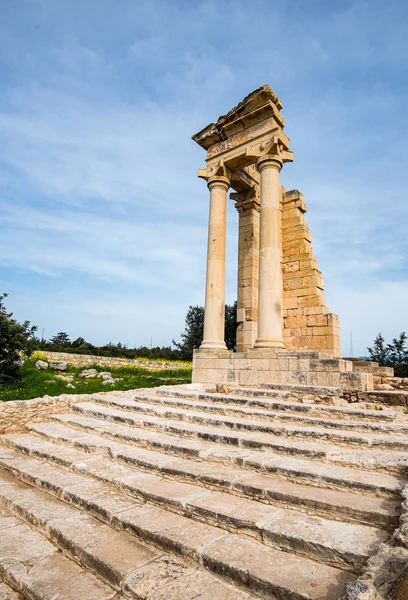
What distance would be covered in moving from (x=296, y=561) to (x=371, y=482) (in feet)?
3.86

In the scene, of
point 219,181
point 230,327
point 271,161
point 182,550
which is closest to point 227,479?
point 182,550

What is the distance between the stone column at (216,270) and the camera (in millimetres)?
11336

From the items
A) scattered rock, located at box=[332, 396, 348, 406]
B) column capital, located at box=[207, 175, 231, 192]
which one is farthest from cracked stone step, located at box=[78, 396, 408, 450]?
column capital, located at box=[207, 175, 231, 192]

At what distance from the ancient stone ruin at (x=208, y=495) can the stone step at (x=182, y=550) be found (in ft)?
0.04

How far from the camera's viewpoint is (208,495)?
3.55 m

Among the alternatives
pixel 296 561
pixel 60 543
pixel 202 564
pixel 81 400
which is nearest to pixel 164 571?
pixel 202 564

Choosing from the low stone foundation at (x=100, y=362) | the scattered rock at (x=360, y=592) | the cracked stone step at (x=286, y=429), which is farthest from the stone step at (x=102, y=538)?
the low stone foundation at (x=100, y=362)

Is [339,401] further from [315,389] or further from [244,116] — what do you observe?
[244,116]

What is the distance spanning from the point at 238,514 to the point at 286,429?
191cm

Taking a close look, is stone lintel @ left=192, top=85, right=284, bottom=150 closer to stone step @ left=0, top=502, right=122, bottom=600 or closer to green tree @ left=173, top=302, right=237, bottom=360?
stone step @ left=0, top=502, right=122, bottom=600

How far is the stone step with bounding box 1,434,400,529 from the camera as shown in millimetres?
2951

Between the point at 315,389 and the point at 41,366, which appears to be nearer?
the point at 315,389

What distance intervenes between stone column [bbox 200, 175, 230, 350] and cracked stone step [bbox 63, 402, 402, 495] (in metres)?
7.03

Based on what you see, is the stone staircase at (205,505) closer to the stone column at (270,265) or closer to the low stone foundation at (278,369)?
the low stone foundation at (278,369)
